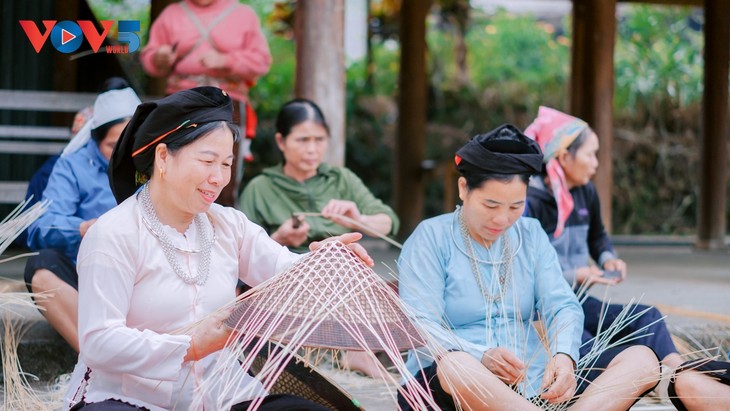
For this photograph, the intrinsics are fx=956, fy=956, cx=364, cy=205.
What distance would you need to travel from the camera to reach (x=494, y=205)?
101 inches

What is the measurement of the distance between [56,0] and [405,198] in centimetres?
347

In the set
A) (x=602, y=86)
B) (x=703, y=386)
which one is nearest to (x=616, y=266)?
(x=703, y=386)

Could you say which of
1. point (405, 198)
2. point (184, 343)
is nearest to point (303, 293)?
point (184, 343)

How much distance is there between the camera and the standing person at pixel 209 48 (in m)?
4.21

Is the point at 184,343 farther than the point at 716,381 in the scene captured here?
Result: No

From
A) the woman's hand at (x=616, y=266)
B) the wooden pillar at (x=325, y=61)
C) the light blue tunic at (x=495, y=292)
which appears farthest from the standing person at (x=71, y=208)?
the woman's hand at (x=616, y=266)

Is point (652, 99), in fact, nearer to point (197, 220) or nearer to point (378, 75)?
point (378, 75)

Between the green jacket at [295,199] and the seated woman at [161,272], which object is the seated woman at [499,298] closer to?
the seated woman at [161,272]

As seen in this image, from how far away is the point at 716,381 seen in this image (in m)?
2.56

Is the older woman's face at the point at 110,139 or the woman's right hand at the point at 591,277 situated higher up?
the older woman's face at the point at 110,139

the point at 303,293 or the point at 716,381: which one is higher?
the point at 303,293

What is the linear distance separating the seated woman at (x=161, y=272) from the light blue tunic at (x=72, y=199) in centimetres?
123

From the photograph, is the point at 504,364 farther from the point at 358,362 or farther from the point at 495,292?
the point at 358,362

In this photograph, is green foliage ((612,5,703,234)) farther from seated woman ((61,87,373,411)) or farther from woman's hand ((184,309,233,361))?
woman's hand ((184,309,233,361))
